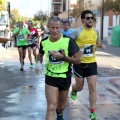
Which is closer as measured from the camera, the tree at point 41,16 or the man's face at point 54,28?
the man's face at point 54,28

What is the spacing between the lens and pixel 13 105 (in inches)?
316

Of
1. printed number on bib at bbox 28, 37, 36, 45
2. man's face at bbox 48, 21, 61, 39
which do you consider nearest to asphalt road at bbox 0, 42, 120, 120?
printed number on bib at bbox 28, 37, 36, 45

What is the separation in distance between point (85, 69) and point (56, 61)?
1.59m

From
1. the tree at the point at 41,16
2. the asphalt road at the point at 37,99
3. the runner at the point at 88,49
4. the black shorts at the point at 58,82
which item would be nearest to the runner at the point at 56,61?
the black shorts at the point at 58,82

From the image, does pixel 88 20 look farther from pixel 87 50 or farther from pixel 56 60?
pixel 56 60

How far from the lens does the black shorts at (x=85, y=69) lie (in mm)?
6933

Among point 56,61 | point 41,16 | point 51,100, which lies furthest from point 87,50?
point 41,16

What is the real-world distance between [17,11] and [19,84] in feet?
420

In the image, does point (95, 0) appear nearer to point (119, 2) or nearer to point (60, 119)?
point (119, 2)

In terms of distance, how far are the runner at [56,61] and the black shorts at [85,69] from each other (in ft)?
4.42

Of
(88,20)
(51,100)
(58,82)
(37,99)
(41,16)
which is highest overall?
(41,16)

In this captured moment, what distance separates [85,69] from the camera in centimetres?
698

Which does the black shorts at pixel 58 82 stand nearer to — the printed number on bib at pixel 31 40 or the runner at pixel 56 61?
the runner at pixel 56 61

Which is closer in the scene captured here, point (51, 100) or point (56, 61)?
point (51, 100)
